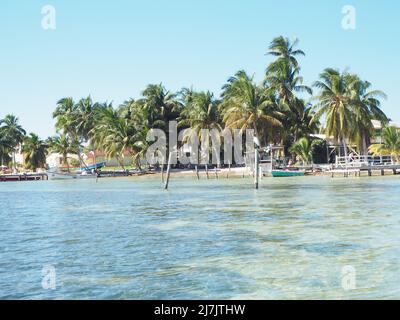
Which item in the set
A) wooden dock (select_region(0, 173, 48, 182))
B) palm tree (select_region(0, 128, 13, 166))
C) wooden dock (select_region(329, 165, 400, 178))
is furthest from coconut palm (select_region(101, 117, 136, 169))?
wooden dock (select_region(329, 165, 400, 178))

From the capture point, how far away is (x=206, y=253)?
1177 cm

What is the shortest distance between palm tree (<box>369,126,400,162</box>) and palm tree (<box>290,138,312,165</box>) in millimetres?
7304

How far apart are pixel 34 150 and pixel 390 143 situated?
206 feet

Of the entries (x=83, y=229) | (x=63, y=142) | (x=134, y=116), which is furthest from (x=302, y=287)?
(x=63, y=142)

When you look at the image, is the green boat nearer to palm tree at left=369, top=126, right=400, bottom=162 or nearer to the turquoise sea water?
palm tree at left=369, top=126, right=400, bottom=162

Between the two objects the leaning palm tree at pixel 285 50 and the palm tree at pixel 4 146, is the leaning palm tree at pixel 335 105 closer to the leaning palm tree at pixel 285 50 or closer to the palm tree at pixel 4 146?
the leaning palm tree at pixel 285 50

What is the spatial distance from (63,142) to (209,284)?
74.1 meters

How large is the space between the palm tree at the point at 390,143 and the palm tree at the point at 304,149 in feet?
24.0

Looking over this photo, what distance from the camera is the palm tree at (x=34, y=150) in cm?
8975

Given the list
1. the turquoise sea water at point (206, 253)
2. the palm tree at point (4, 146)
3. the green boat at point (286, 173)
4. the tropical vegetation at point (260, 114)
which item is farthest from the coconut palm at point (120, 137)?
the turquoise sea water at point (206, 253)

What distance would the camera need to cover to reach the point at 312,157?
56969 mm

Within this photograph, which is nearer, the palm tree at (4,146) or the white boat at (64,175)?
the white boat at (64,175)

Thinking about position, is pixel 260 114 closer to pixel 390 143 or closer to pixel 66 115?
pixel 390 143

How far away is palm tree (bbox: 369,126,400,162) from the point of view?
49.6 meters
